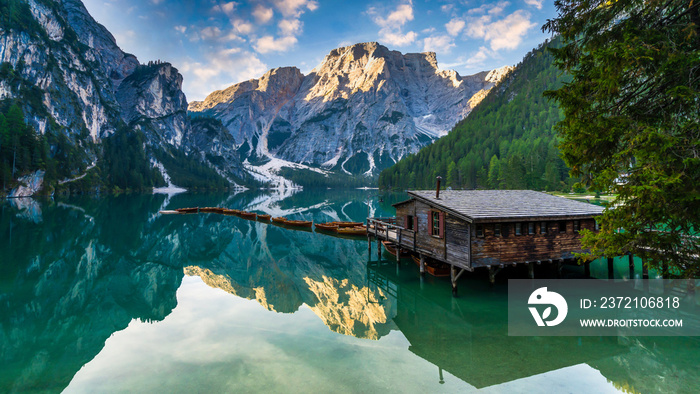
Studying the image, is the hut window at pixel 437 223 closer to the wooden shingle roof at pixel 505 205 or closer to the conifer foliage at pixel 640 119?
the wooden shingle roof at pixel 505 205

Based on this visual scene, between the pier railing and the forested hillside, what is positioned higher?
the forested hillside

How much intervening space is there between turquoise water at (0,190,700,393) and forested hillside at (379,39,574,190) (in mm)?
79730

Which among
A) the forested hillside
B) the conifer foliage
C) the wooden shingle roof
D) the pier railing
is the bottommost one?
the pier railing

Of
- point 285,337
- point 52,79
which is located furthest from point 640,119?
point 52,79

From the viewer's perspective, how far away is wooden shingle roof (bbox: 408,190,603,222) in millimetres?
18094

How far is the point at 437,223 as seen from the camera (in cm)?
2067

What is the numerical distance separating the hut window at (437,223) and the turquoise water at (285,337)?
348 cm

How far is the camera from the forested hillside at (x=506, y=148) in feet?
318

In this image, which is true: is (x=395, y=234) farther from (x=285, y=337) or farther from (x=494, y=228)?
(x=285, y=337)

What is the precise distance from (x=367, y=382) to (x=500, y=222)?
11.7 m

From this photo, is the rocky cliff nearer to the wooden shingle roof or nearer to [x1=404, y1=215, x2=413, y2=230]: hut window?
[x1=404, y1=215, x2=413, y2=230]: hut window

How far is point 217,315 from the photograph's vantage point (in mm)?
17344

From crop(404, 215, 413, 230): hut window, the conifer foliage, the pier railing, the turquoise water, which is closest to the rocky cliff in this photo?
the turquoise water

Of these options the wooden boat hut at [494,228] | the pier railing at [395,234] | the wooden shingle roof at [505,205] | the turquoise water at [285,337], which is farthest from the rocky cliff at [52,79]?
the wooden shingle roof at [505,205]
